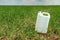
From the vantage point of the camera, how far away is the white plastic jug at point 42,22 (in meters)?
3.71

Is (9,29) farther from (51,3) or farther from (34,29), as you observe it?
(51,3)

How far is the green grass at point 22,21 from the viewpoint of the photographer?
12.1ft

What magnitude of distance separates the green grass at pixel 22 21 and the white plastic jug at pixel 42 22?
11 centimetres

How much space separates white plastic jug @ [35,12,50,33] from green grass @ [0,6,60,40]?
113 millimetres

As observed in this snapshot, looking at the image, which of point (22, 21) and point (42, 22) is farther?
point (22, 21)

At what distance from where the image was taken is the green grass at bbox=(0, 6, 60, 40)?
3.70m

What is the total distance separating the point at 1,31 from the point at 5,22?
1.10ft

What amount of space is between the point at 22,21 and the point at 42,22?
23.2 inches

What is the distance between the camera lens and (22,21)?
412 centimetres

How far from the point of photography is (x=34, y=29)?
391 centimetres

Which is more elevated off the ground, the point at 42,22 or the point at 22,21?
the point at 42,22

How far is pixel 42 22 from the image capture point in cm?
371

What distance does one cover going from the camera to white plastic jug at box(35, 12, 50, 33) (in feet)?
12.2

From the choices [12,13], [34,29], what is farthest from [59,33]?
[12,13]
